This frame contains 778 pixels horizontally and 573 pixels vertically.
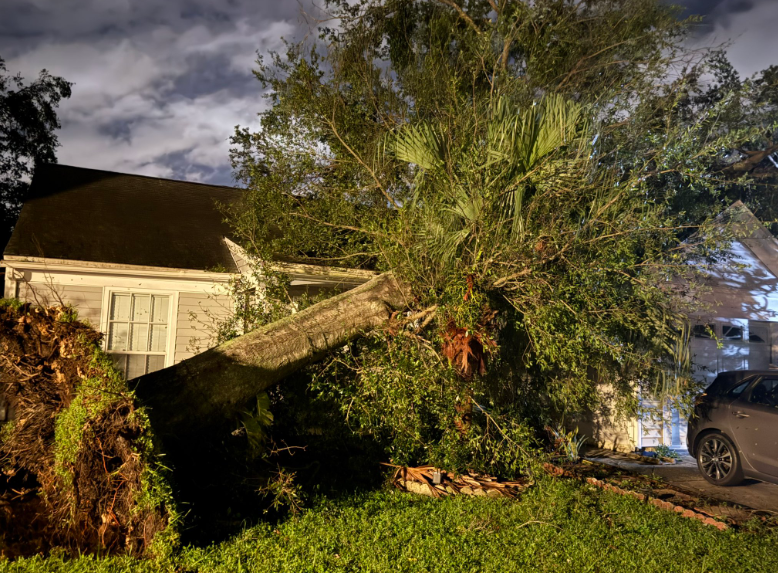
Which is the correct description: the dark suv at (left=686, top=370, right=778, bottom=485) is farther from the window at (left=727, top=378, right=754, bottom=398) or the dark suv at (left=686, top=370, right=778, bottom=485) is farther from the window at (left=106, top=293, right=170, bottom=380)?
the window at (left=106, top=293, right=170, bottom=380)

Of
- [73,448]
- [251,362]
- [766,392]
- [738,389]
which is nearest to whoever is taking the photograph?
[73,448]

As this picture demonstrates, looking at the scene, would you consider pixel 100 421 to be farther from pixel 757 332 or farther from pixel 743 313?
pixel 757 332

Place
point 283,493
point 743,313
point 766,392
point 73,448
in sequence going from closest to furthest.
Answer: point 73,448
point 283,493
point 766,392
point 743,313

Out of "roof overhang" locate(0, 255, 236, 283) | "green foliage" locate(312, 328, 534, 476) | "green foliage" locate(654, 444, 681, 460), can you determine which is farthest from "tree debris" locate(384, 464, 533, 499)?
"roof overhang" locate(0, 255, 236, 283)

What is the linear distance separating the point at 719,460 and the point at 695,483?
445 millimetres

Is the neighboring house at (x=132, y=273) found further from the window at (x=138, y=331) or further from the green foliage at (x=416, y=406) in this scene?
the green foliage at (x=416, y=406)

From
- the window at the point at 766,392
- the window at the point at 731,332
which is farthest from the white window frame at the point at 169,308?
the window at the point at 731,332

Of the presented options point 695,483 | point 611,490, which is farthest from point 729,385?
point 611,490

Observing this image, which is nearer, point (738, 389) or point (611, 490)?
point (611, 490)

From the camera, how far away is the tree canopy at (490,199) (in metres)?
6.54

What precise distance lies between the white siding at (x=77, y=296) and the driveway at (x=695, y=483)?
796 cm

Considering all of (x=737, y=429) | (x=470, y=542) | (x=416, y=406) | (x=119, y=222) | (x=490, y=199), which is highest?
(x=119, y=222)

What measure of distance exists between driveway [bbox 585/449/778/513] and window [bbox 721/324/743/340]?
2.92 meters

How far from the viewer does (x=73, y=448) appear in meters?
4.84
